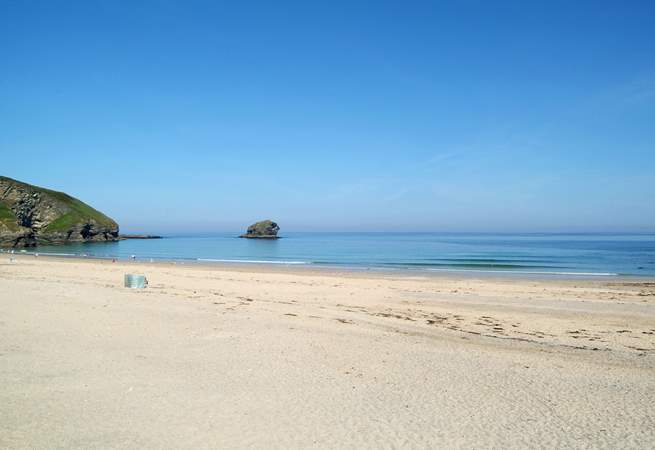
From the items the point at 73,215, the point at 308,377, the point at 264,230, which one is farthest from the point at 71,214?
the point at 308,377

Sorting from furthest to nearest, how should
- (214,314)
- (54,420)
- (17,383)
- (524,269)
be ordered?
(524,269) → (214,314) → (17,383) → (54,420)

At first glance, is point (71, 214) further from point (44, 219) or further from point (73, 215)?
point (44, 219)

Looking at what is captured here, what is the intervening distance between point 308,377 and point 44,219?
89.3m

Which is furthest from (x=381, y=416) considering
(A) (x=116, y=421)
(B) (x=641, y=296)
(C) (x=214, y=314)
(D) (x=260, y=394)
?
(B) (x=641, y=296)

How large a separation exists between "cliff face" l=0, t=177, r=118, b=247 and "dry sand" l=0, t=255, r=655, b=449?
63.3 metres

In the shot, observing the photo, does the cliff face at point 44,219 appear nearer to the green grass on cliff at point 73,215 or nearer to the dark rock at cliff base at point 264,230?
the green grass on cliff at point 73,215

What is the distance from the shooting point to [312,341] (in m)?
9.17

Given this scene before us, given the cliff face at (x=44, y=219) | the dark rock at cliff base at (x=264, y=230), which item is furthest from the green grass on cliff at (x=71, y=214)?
the dark rock at cliff base at (x=264, y=230)

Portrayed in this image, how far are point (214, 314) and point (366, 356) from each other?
5.30 metres

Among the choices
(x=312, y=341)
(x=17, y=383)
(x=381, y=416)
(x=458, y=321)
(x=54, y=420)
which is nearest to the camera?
(x=54, y=420)

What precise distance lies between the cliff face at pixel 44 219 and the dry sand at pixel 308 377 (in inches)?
2490

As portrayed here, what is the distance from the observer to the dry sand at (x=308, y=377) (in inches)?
193

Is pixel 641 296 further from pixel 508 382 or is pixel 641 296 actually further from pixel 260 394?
pixel 260 394

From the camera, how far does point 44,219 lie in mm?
80062
